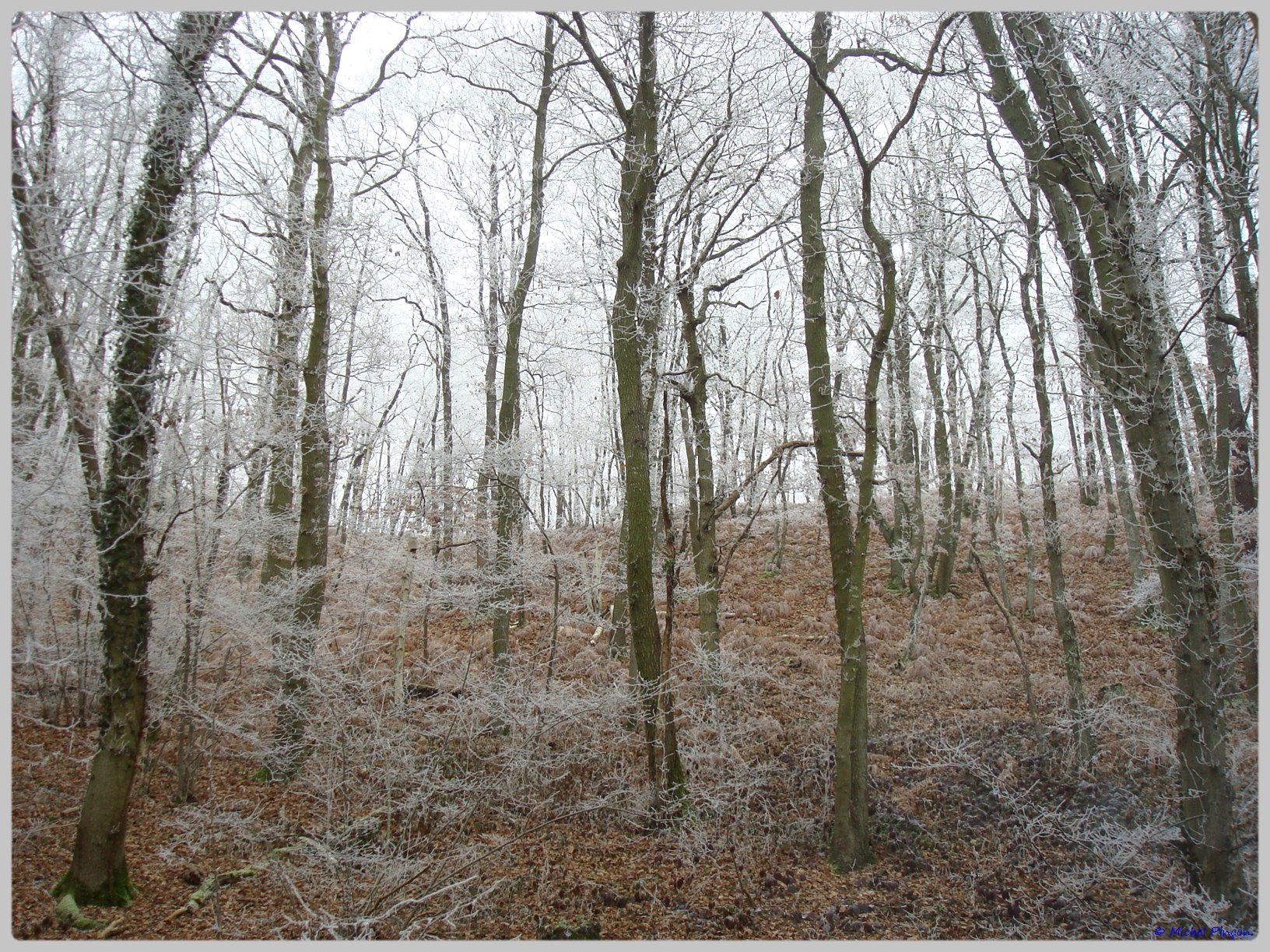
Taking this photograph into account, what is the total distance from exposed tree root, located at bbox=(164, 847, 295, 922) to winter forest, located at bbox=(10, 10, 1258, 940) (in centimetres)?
5

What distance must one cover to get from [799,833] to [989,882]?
1.46m

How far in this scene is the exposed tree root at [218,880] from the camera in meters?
4.19

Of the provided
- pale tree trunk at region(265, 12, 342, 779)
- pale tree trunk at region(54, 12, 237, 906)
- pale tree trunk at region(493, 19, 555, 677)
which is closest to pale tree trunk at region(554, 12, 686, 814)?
pale tree trunk at region(493, 19, 555, 677)

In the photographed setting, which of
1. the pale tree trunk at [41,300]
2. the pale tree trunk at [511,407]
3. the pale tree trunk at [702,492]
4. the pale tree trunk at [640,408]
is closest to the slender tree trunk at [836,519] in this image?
the pale tree trunk at [702,492]

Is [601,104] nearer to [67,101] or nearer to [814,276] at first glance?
[814,276]

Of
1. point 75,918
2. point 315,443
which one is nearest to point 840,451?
point 315,443

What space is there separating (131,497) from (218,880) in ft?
9.37

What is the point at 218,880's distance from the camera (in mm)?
4523

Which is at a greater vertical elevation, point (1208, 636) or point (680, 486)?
point (680, 486)

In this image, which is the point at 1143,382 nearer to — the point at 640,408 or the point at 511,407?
the point at 640,408

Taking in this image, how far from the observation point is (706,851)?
5.10m

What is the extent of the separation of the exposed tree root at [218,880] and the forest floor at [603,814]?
0.13ft

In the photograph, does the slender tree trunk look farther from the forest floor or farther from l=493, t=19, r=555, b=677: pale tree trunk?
l=493, t=19, r=555, b=677: pale tree trunk

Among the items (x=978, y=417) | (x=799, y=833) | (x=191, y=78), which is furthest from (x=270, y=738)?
(x=978, y=417)
